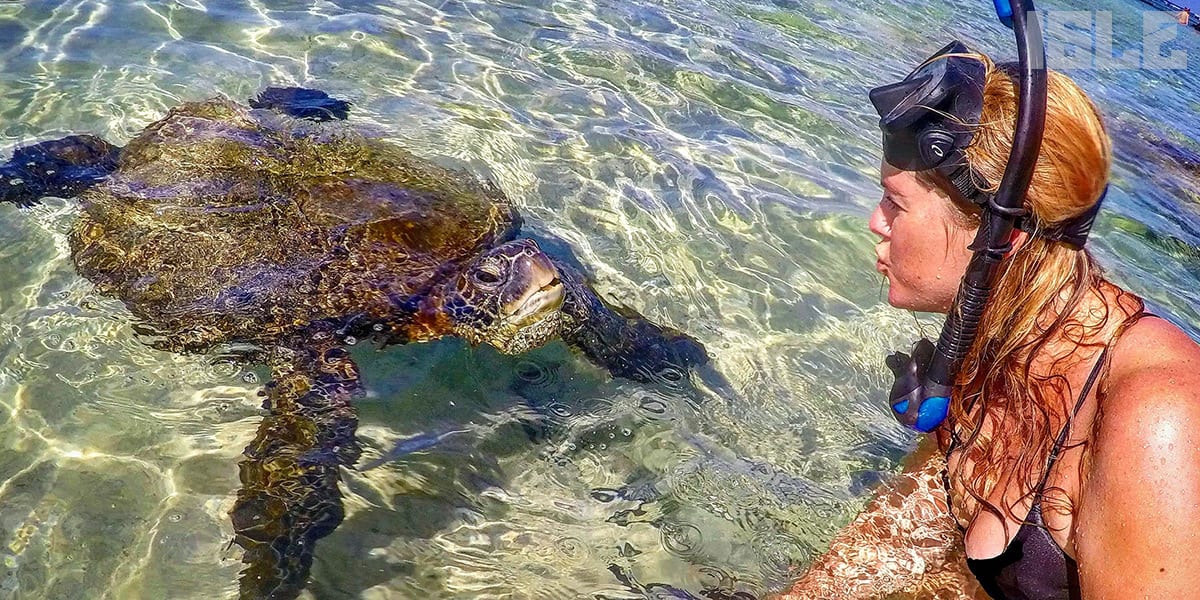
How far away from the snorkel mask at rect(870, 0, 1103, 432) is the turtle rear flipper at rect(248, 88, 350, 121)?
12.8ft

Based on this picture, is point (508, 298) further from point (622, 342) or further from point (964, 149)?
point (964, 149)

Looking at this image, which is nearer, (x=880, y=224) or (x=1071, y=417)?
(x=1071, y=417)

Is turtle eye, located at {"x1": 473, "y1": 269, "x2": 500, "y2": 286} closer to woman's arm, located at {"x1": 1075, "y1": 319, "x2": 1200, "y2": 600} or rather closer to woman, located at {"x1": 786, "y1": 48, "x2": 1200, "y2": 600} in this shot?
woman, located at {"x1": 786, "y1": 48, "x2": 1200, "y2": 600}

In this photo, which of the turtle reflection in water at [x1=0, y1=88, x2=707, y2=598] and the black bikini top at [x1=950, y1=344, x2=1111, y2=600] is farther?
the turtle reflection in water at [x1=0, y1=88, x2=707, y2=598]

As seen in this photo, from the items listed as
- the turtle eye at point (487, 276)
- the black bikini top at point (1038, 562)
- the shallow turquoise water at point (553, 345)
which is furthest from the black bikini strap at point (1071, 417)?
the turtle eye at point (487, 276)

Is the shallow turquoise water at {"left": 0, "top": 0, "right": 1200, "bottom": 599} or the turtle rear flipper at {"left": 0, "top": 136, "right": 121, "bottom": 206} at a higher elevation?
the turtle rear flipper at {"left": 0, "top": 136, "right": 121, "bottom": 206}

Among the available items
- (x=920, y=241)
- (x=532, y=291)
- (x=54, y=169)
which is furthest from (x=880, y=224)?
(x=54, y=169)

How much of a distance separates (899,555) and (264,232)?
2869 mm

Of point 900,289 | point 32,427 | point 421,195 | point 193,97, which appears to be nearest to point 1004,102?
point 900,289

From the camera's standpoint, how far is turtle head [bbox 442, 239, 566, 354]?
3.41m

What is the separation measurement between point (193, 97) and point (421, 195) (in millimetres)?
2185

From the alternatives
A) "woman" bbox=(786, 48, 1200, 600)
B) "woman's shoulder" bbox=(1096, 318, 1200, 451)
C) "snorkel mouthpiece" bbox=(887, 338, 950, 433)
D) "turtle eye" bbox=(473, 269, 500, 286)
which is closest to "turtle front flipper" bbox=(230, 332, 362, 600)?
"turtle eye" bbox=(473, 269, 500, 286)

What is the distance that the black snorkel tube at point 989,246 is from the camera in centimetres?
175

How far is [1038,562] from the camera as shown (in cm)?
218
